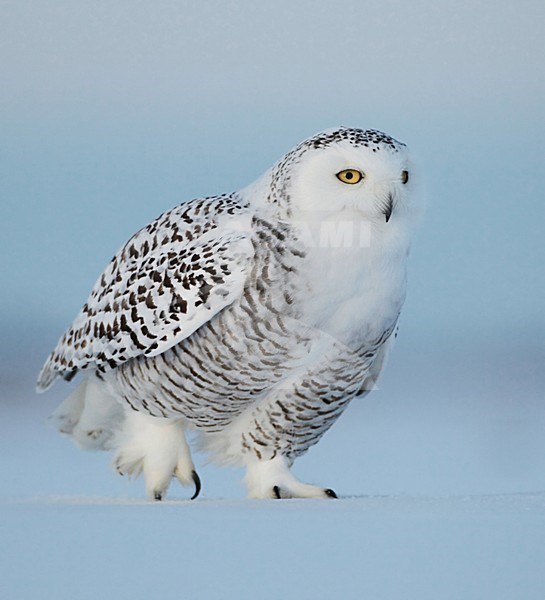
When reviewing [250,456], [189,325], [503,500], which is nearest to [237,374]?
[189,325]

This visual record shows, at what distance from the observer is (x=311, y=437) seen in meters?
2.55

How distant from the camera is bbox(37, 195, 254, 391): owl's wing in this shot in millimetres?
2295

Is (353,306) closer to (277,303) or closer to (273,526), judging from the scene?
(277,303)

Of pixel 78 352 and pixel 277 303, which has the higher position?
pixel 277 303

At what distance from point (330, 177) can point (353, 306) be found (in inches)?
9.4

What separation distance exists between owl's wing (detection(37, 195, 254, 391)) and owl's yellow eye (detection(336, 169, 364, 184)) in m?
0.20

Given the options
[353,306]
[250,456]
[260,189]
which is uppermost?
[260,189]

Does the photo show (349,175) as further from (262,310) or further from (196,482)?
(196,482)

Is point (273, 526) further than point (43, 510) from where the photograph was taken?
No

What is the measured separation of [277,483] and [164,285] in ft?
1.50

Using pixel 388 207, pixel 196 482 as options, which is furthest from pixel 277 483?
pixel 388 207

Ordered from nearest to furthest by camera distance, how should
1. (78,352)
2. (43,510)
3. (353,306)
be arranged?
(43,510) < (353,306) < (78,352)

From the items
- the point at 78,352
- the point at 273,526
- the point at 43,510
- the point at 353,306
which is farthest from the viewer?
the point at 78,352

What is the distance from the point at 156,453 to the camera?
8.39 ft
